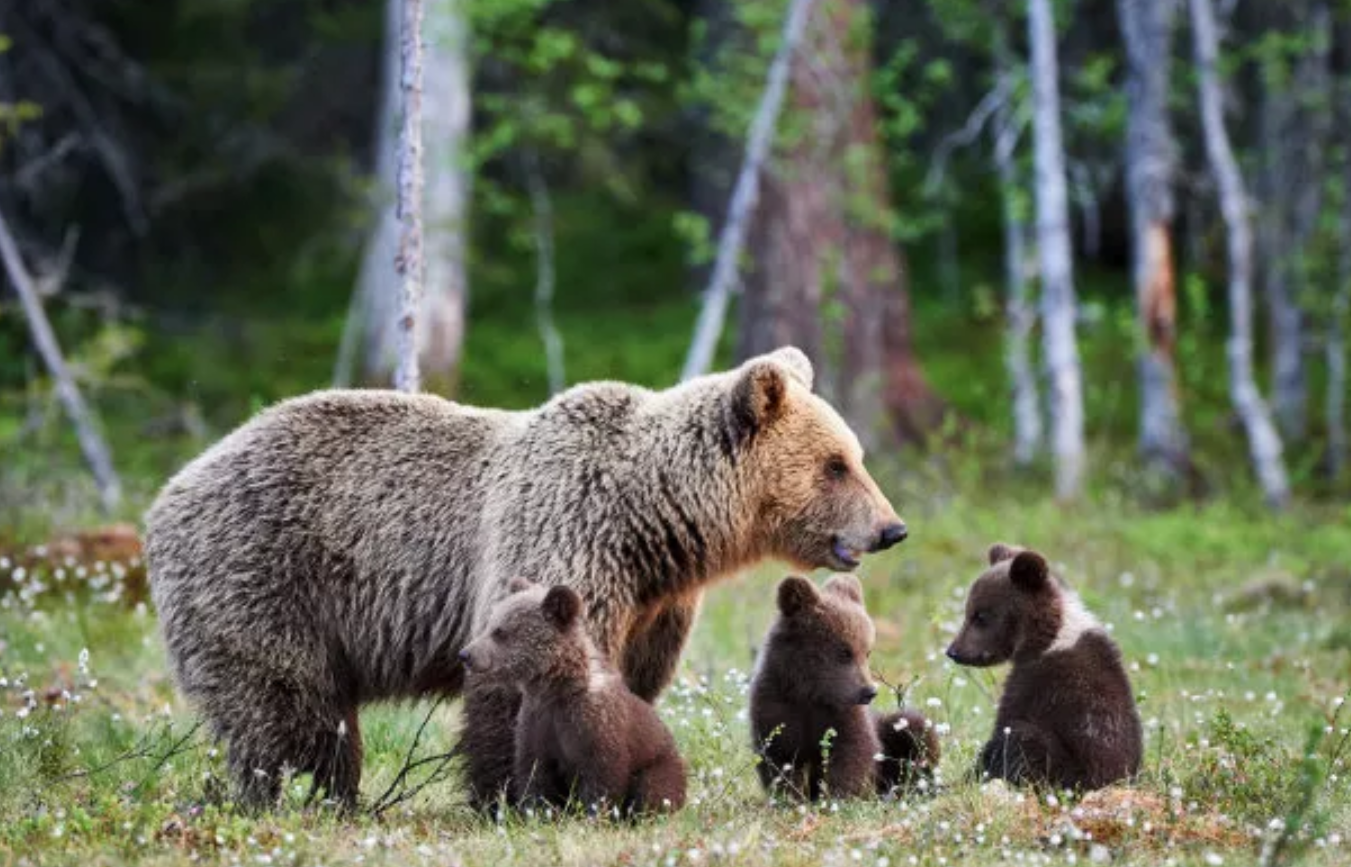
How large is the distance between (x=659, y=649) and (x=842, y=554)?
0.82 meters

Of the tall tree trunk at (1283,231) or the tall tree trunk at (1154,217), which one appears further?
the tall tree trunk at (1283,231)

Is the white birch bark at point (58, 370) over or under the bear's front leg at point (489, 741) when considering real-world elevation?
over

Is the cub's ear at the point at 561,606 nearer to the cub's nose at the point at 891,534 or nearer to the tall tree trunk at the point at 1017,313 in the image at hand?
the cub's nose at the point at 891,534

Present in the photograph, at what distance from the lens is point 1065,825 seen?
688 centimetres

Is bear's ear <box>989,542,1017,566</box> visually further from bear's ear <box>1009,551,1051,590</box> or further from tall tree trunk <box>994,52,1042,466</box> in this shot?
tall tree trunk <box>994,52,1042,466</box>

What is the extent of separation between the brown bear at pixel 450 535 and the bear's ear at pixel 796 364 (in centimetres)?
22

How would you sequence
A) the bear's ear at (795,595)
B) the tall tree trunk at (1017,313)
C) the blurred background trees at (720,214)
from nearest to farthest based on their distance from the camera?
the bear's ear at (795,595), the blurred background trees at (720,214), the tall tree trunk at (1017,313)

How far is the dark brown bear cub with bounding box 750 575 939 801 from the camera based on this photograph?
7.81 metres

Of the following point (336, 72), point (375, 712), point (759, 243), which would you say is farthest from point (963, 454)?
point (336, 72)

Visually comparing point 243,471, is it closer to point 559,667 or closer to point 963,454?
point 559,667

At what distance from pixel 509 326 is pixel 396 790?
78.2ft

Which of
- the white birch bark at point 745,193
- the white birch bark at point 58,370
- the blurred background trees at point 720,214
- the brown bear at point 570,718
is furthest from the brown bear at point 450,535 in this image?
the white birch bark at point 745,193

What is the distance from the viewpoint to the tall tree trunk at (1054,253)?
728 inches

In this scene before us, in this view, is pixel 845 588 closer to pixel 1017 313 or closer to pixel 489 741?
pixel 489 741
